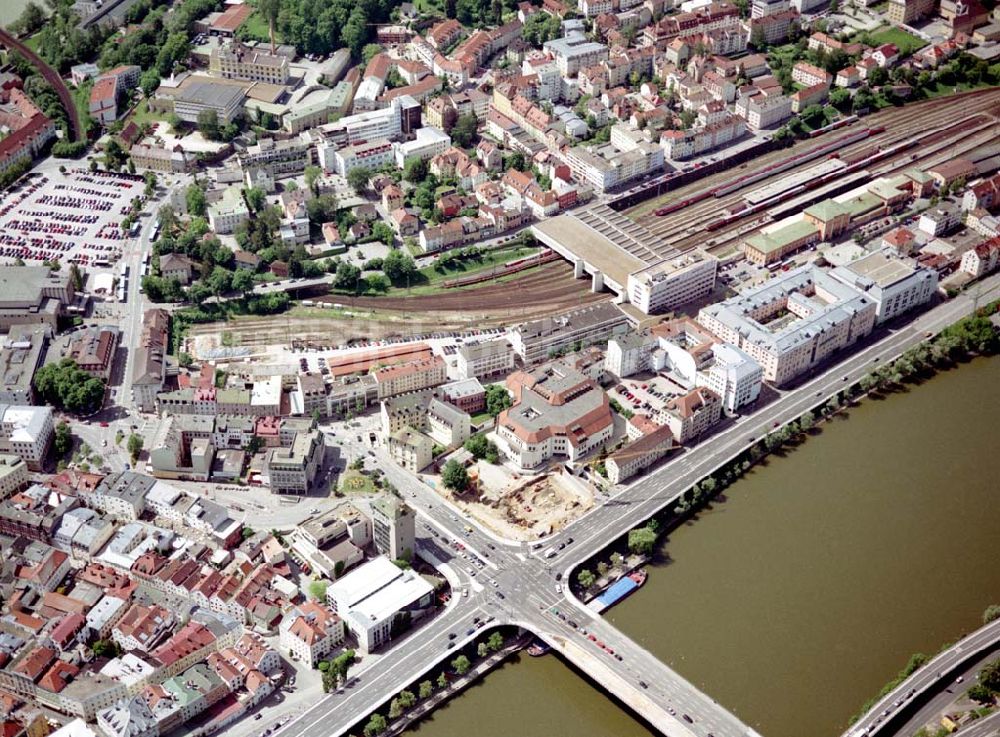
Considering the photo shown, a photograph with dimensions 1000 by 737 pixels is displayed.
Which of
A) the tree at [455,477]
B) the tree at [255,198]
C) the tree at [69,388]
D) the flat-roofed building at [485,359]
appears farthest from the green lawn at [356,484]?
the tree at [255,198]

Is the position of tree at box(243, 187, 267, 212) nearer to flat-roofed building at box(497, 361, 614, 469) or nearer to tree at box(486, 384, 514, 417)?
tree at box(486, 384, 514, 417)

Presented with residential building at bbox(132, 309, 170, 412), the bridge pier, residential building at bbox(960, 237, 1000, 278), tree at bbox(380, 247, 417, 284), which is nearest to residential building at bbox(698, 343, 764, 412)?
the bridge pier

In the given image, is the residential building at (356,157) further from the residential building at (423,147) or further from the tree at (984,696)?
the tree at (984,696)

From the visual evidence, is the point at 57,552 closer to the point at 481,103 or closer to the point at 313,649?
the point at 313,649

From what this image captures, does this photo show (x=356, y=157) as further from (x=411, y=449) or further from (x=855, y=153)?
(x=855, y=153)

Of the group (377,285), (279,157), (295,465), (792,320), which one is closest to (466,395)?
(295,465)

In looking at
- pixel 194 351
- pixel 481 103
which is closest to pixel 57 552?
pixel 194 351

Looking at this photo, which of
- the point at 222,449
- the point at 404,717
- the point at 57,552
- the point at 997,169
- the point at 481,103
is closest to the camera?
the point at 404,717
